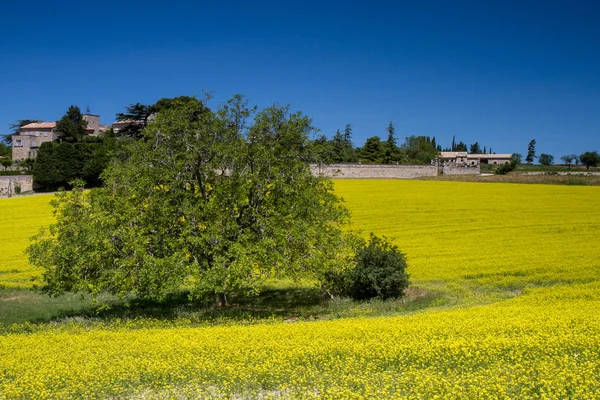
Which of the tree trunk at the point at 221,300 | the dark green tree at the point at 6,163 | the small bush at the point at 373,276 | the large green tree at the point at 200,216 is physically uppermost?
the dark green tree at the point at 6,163

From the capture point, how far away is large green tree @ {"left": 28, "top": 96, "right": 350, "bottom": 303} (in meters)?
17.8

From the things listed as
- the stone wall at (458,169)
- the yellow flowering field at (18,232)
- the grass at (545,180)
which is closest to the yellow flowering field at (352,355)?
the yellow flowering field at (18,232)

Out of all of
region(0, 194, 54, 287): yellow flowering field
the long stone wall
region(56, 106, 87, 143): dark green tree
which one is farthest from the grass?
region(56, 106, 87, 143): dark green tree

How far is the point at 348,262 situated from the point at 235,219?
183 inches

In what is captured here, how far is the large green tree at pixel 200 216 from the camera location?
58.3ft

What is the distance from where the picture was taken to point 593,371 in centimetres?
860

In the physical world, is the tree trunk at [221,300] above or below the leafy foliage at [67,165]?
below

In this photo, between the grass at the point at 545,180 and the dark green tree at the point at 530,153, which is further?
the dark green tree at the point at 530,153

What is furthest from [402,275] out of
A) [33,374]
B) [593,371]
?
[33,374]

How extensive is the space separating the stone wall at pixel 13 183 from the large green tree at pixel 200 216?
59885 millimetres

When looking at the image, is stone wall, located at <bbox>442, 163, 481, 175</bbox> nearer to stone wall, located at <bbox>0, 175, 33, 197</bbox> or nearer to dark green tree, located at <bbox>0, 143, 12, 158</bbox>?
stone wall, located at <bbox>0, 175, 33, 197</bbox>

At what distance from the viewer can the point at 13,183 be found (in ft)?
242

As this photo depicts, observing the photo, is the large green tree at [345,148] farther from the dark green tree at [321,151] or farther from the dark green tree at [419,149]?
the dark green tree at [321,151]

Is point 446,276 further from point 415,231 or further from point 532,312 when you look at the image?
point 415,231
